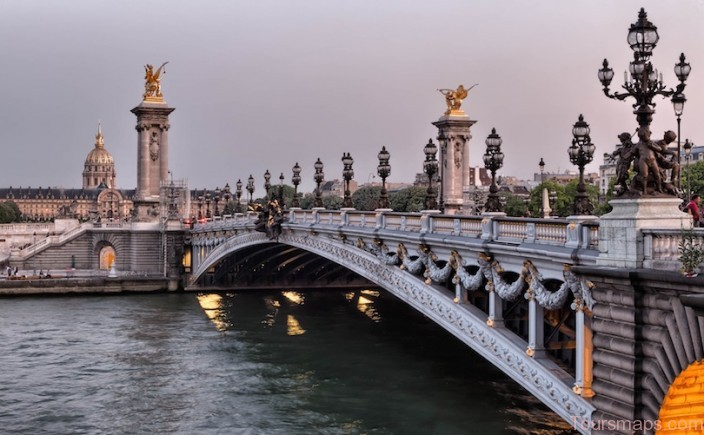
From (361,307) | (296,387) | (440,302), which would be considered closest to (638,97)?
(440,302)

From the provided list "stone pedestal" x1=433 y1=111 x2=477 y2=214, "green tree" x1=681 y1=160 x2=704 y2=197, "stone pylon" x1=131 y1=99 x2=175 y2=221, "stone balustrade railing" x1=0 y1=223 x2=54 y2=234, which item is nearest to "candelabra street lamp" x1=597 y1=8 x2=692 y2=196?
"green tree" x1=681 y1=160 x2=704 y2=197

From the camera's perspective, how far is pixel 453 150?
6431cm

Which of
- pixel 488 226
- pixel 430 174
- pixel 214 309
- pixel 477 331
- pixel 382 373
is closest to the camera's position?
pixel 488 226

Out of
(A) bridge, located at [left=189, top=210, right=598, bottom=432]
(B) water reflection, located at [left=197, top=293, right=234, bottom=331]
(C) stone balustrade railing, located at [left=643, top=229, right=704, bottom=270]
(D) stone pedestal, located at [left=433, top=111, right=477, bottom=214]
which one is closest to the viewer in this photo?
(C) stone balustrade railing, located at [left=643, top=229, right=704, bottom=270]

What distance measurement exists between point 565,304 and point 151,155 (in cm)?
6031

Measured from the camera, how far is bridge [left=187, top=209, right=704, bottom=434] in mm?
13617

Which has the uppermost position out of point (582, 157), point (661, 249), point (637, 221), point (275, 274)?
point (582, 157)

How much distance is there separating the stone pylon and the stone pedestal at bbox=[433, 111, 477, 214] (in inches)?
955

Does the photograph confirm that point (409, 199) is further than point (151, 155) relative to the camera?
Yes

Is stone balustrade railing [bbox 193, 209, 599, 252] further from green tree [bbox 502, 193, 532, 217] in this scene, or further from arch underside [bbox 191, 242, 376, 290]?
green tree [bbox 502, 193, 532, 217]

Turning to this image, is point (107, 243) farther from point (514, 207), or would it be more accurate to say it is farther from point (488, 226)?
point (488, 226)

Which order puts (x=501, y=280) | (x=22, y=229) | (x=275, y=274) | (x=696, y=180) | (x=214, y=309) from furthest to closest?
(x=22, y=229), (x=275, y=274), (x=696, y=180), (x=214, y=309), (x=501, y=280)

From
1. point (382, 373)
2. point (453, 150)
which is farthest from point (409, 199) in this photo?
point (382, 373)

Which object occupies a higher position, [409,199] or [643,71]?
[643,71]
